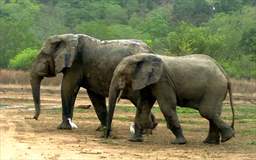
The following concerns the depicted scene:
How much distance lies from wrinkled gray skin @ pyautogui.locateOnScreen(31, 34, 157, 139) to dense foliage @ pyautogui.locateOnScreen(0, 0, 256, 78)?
3704cm

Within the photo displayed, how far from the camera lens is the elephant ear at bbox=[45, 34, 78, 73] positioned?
20.0 metres

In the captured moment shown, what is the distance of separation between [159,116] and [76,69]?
7734 mm

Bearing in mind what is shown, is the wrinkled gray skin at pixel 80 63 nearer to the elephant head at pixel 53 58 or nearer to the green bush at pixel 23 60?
the elephant head at pixel 53 58

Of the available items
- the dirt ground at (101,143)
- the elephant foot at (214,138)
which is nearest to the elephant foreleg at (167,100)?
the dirt ground at (101,143)

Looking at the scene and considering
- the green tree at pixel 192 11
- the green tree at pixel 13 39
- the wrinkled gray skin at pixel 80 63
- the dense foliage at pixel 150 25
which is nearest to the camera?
the wrinkled gray skin at pixel 80 63

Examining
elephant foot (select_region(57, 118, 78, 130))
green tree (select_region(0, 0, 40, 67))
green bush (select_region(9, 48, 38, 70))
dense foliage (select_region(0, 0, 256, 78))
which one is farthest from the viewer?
green tree (select_region(0, 0, 40, 67))

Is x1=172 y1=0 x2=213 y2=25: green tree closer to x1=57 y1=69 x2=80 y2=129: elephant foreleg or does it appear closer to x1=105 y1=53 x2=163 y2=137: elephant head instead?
x1=57 y1=69 x2=80 y2=129: elephant foreleg

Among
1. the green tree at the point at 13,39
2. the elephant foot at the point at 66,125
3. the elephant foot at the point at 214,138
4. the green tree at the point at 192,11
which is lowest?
the green tree at the point at 192,11

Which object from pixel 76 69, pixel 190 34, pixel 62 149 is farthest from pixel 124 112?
A: pixel 190 34

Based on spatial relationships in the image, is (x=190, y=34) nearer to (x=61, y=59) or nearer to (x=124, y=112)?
(x=124, y=112)

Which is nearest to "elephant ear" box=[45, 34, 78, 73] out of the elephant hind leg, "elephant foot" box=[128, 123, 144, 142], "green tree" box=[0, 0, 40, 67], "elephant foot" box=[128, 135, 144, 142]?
"elephant foot" box=[128, 123, 144, 142]

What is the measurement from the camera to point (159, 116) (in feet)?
89.6

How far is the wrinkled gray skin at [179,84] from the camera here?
16812 millimetres

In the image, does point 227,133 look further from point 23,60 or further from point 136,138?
point 23,60
